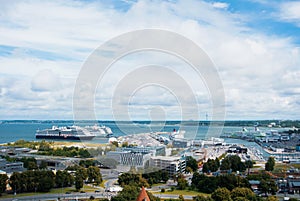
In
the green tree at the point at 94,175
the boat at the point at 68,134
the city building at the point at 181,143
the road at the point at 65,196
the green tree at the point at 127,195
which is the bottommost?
the road at the point at 65,196

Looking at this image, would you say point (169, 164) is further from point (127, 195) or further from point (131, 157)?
point (127, 195)

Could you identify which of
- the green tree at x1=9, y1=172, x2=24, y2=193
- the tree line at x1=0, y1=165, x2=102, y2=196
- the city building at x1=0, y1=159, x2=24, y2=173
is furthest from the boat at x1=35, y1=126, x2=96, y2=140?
the green tree at x1=9, y1=172, x2=24, y2=193

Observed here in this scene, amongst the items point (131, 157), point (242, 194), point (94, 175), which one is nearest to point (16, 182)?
point (94, 175)

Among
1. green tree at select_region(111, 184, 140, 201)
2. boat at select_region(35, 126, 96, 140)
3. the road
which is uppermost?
boat at select_region(35, 126, 96, 140)

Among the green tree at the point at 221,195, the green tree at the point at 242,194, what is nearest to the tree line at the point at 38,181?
the green tree at the point at 221,195

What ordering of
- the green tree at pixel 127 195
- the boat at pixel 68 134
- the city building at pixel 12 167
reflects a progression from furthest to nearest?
the boat at pixel 68 134, the city building at pixel 12 167, the green tree at pixel 127 195

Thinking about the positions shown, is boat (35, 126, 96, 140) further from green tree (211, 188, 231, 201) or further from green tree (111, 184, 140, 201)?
green tree (211, 188, 231, 201)

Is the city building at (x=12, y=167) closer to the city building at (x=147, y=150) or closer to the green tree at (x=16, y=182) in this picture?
the green tree at (x=16, y=182)

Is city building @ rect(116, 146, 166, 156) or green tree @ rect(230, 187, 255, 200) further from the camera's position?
city building @ rect(116, 146, 166, 156)

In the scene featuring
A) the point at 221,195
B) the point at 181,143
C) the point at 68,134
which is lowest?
the point at 221,195

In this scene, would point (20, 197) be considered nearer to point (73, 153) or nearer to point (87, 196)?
point (87, 196)

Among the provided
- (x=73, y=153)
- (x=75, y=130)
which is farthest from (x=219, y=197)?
(x=75, y=130)
